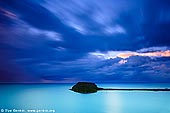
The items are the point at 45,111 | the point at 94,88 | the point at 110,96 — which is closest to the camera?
the point at 94,88

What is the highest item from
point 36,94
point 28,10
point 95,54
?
point 28,10

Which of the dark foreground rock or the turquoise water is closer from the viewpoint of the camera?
the dark foreground rock

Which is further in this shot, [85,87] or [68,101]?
[68,101]

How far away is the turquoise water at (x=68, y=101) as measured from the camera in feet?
5.82

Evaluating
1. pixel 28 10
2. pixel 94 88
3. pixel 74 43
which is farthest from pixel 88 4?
pixel 94 88

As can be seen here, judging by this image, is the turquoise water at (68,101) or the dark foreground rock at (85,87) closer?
the dark foreground rock at (85,87)

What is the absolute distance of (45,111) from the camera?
5.72ft

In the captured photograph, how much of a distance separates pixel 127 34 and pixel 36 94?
0.74 m

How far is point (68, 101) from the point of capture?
1.85 m

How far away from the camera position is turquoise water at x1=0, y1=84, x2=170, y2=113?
177cm

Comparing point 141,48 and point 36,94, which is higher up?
point 141,48

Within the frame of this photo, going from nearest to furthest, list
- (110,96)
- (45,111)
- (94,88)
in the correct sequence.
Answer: (94,88) < (45,111) < (110,96)

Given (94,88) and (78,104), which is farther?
(78,104)

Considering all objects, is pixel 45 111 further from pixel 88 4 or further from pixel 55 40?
pixel 88 4
